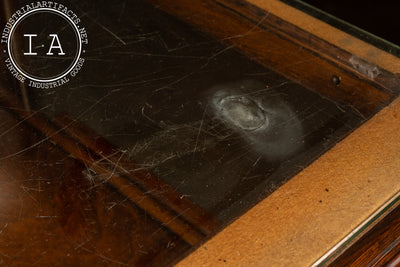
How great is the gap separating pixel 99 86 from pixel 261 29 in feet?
1.08

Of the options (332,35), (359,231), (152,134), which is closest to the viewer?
(359,231)

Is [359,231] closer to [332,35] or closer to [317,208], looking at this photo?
[317,208]

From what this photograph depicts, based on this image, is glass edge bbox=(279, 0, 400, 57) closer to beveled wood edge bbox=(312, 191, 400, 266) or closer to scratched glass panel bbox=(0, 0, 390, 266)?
scratched glass panel bbox=(0, 0, 390, 266)

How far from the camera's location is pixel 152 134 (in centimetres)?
97

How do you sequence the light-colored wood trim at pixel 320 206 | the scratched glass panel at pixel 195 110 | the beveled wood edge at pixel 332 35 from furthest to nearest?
the beveled wood edge at pixel 332 35 < the scratched glass panel at pixel 195 110 < the light-colored wood trim at pixel 320 206

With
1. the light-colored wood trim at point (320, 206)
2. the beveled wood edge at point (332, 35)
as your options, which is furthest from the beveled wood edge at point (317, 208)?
the beveled wood edge at point (332, 35)

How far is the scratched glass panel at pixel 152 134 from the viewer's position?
32.9 inches

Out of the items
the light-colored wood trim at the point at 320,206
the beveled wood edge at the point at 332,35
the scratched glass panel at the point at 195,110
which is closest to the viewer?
the light-colored wood trim at the point at 320,206

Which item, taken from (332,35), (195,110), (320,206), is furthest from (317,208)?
(332,35)

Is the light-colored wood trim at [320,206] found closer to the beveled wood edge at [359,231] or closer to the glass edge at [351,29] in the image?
the beveled wood edge at [359,231]

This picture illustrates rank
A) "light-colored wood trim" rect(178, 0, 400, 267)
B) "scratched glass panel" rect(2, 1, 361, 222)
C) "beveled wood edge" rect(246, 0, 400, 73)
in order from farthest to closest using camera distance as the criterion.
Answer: "beveled wood edge" rect(246, 0, 400, 73) < "scratched glass panel" rect(2, 1, 361, 222) < "light-colored wood trim" rect(178, 0, 400, 267)

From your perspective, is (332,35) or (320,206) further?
(332,35)

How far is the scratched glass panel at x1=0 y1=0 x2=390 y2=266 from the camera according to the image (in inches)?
32.9

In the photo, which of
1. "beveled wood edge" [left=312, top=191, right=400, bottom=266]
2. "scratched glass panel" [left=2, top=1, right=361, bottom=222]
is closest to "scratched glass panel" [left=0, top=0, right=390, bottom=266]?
"scratched glass panel" [left=2, top=1, right=361, bottom=222]
